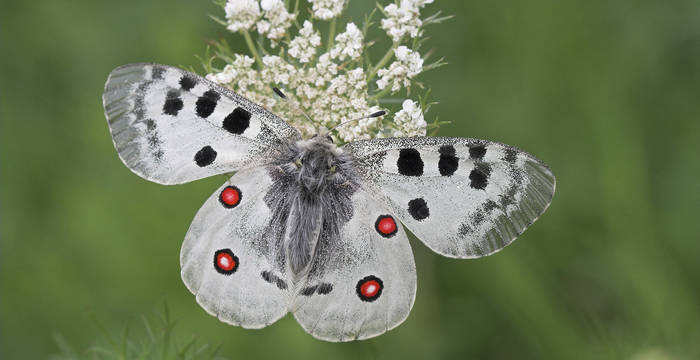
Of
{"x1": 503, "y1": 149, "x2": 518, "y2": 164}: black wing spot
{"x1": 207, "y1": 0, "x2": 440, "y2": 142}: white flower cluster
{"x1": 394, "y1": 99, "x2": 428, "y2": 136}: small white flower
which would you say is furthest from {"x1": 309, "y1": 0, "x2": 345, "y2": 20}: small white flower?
{"x1": 503, "y1": 149, "x2": 518, "y2": 164}: black wing spot

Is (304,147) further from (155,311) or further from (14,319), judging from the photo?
(14,319)

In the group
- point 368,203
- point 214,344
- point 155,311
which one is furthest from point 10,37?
point 368,203

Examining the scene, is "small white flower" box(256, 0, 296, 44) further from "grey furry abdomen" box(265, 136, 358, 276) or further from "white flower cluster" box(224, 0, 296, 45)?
"grey furry abdomen" box(265, 136, 358, 276)

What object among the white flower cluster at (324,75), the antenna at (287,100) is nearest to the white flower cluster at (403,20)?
the white flower cluster at (324,75)

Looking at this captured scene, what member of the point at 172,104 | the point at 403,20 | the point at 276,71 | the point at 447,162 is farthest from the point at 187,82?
the point at 447,162

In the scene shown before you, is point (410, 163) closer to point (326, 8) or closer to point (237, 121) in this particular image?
point (237, 121)
